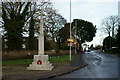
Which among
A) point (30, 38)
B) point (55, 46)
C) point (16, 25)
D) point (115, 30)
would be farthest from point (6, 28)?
point (115, 30)

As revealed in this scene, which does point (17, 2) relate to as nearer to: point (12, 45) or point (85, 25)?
point (12, 45)

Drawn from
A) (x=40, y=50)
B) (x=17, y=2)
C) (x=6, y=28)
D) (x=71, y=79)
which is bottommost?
(x=71, y=79)

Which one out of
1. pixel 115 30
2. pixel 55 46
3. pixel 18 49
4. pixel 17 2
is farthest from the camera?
pixel 115 30

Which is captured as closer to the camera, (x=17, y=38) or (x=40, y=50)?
(x=40, y=50)

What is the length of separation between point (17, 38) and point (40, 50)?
1663 cm

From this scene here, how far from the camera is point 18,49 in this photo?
1201 inches

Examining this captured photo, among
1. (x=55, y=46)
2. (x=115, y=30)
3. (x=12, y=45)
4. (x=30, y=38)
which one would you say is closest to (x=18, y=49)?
(x=12, y=45)

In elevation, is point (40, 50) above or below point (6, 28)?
below

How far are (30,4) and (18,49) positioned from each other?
8530mm

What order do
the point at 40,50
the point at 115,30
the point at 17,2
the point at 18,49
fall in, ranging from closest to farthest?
1. the point at 40,50
2. the point at 17,2
3. the point at 18,49
4. the point at 115,30

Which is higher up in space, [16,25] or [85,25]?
[85,25]

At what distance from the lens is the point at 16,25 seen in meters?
24.2

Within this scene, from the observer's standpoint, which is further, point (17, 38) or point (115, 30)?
point (115, 30)

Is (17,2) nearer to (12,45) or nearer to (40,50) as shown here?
(12,45)
